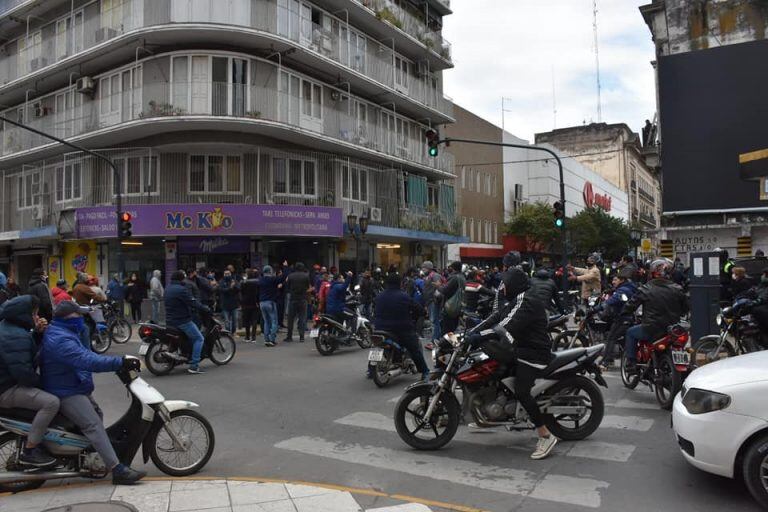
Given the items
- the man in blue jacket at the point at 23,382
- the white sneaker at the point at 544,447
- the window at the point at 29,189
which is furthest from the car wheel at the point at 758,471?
the window at the point at 29,189

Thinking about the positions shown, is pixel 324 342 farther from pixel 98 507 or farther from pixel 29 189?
pixel 29 189

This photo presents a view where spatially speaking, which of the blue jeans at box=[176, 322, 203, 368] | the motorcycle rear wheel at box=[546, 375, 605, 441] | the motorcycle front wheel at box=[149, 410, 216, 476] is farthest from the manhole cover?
the blue jeans at box=[176, 322, 203, 368]

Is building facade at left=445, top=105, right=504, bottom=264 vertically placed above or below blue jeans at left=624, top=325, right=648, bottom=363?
above

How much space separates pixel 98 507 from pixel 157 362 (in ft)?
20.5

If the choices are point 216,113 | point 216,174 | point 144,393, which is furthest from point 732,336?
point 216,174

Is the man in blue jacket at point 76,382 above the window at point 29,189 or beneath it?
beneath

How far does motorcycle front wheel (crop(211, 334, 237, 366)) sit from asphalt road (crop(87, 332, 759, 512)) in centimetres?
211

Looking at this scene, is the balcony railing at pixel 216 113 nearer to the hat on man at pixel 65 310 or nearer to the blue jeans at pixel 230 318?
the blue jeans at pixel 230 318

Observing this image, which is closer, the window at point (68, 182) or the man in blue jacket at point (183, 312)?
the man in blue jacket at point (183, 312)

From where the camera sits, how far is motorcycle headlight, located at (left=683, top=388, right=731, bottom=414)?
182 inches

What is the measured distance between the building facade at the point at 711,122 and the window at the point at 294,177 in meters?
16.1

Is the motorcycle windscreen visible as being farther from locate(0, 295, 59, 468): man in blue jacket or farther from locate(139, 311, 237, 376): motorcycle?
locate(139, 311, 237, 376): motorcycle

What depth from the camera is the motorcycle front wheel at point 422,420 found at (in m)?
6.09

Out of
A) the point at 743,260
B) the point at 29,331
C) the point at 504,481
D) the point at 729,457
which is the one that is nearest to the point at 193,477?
the point at 29,331
